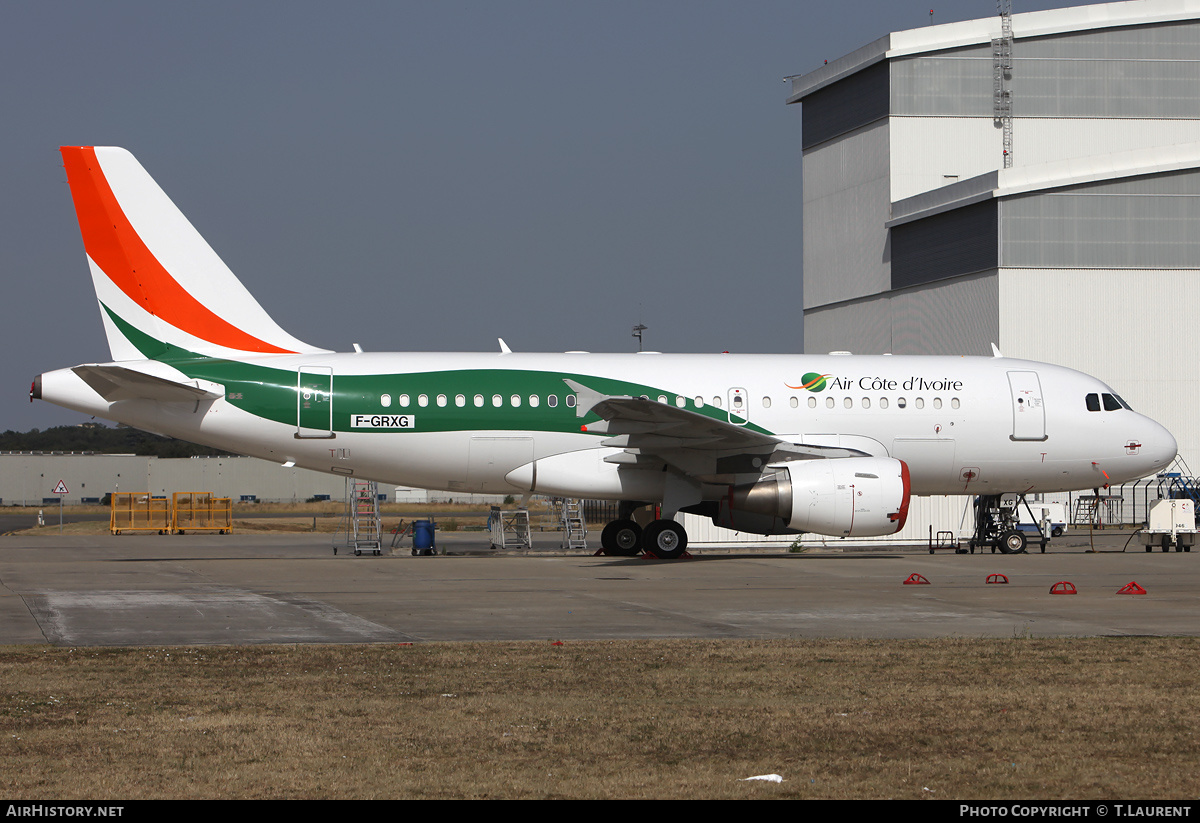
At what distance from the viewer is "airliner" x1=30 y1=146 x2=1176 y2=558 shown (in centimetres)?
2130

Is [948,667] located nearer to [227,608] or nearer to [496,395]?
[227,608]

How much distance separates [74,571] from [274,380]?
15.1 ft

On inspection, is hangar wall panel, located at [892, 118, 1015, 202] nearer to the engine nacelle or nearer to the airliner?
the airliner

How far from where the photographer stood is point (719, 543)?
98.0 feet

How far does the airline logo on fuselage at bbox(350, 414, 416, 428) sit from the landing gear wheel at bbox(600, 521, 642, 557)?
14.8 ft

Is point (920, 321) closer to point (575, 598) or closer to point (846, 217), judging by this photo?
point (846, 217)

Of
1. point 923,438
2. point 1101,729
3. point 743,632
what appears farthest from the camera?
point 923,438

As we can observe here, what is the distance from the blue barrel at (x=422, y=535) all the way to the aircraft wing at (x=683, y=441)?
5.84 m

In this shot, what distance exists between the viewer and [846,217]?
171 feet

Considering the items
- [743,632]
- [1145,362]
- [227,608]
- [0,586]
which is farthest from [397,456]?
[1145,362]

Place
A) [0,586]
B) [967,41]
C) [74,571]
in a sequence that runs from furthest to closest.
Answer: [967,41] → [74,571] → [0,586]

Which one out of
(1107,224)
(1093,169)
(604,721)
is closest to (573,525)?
(1107,224)

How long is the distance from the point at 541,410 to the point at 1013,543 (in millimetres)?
10419

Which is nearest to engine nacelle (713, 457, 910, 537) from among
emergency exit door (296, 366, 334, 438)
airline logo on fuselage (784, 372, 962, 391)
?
airline logo on fuselage (784, 372, 962, 391)
